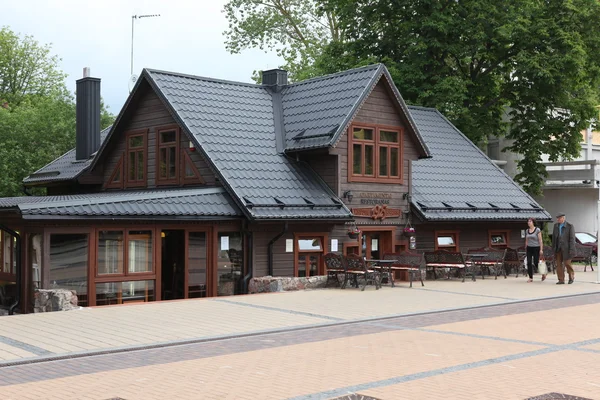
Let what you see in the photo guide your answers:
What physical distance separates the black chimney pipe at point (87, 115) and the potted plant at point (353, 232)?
12.3 m

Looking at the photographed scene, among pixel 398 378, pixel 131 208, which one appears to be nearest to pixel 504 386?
pixel 398 378

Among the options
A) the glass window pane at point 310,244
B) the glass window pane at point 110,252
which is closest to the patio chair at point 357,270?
the glass window pane at point 310,244

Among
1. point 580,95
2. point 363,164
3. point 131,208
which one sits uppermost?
point 580,95

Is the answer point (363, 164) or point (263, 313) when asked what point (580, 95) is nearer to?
point (363, 164)

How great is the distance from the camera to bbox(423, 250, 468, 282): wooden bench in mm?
25781

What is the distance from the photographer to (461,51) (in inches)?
1427

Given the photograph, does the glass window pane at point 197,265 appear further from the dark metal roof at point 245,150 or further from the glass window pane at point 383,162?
the glass window pane at point 383,162

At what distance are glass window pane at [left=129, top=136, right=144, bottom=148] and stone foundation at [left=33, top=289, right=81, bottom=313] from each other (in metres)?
9.51

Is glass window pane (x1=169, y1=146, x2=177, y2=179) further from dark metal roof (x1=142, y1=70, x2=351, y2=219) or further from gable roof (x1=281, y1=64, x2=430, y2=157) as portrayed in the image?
gable roof (x1=281, y1=64, x2=430, y2=157)

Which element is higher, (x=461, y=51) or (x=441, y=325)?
(x=461, y=51)

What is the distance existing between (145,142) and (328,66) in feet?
49.3

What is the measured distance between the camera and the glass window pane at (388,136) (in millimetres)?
26047

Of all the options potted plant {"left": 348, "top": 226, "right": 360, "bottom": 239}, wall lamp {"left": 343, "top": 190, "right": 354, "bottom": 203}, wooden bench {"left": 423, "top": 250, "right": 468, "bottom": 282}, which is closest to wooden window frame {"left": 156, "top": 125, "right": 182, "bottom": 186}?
wall lamp {"left": 343, "top": 190, "right": 354, "bottom": 203}

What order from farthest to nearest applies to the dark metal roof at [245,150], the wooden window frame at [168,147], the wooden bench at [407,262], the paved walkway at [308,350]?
Answer: the wooden window frame at [168,147] < the wooden bench at [407,262] < the dark metal roof at [245,150] < the paved walkway at [308,350]
